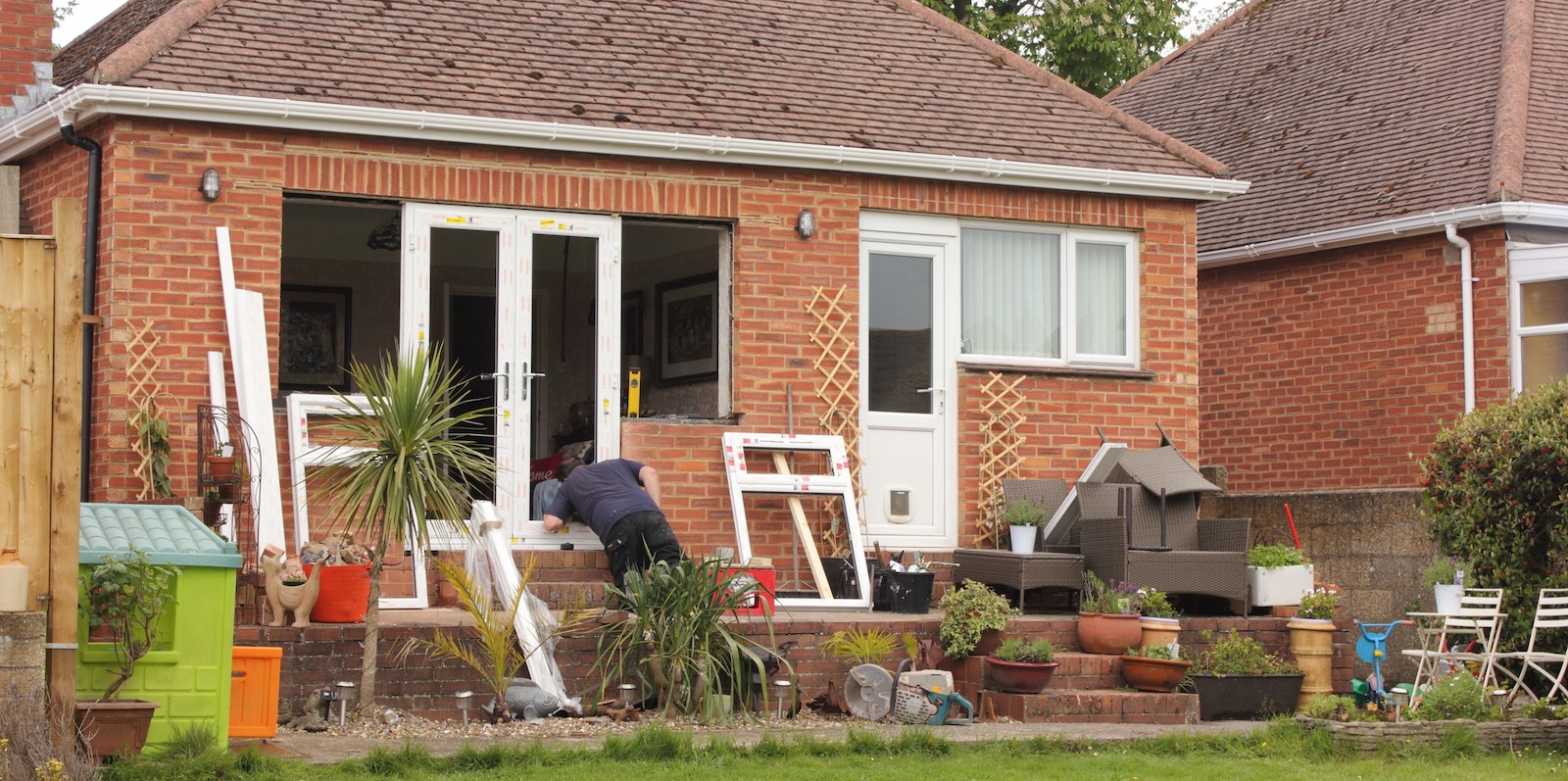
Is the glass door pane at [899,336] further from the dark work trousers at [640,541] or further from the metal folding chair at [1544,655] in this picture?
the metal folding chair at [1544,655]

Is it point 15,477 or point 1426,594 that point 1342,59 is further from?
point 15,477

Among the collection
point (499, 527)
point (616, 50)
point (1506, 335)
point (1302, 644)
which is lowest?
point (1302, 644)

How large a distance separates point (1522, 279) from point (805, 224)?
646cm

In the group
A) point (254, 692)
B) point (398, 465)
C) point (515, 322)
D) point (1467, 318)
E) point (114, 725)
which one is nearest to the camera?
point (114, 725)

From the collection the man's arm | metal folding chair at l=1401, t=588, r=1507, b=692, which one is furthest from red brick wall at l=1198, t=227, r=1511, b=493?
the man's arm

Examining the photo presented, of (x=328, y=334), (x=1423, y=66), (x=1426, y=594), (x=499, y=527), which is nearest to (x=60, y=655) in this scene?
(x=499, y=527)

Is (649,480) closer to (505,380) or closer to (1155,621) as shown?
(505,380)

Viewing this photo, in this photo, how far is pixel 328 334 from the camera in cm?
1639

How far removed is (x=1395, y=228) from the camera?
16141 mm

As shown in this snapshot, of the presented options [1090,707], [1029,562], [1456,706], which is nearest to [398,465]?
[1090,707]

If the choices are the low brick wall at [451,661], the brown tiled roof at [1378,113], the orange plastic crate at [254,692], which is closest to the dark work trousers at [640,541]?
the low brick wall at [451,661]

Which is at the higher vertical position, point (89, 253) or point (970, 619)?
point (89, 253)

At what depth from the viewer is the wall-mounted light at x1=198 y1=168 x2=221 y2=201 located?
11.6 m

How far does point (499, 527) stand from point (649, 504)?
941 mm
